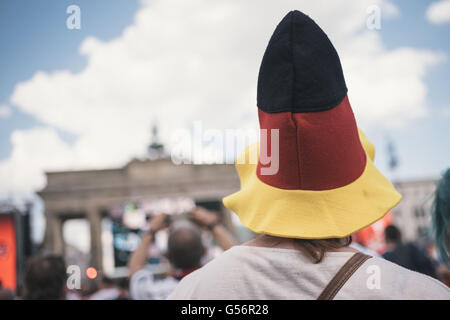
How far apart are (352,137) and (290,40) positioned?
34cm

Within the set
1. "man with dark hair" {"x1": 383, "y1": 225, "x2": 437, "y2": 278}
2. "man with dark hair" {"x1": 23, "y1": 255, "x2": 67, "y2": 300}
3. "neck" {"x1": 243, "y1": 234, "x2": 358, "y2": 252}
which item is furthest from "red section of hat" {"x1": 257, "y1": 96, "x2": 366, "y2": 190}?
"man with dark hair" {"x1": 383, "y1": 225, "x2": 437, "y2": 278}

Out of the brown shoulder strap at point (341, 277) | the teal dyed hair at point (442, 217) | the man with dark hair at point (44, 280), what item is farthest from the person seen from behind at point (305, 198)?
the man with dark hair at point (44, 280)

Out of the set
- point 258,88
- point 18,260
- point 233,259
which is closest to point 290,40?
point 258,88

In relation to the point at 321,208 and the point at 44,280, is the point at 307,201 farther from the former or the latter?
the point at 44,280

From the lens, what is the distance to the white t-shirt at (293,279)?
104cm

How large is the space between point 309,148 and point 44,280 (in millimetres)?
2385

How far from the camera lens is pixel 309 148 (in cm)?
116

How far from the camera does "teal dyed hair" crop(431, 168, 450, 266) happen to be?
188 centimetres

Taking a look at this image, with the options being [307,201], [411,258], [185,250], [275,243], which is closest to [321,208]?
[307,201]

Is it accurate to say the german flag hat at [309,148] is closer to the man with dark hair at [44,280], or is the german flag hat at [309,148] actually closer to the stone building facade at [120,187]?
the man with dark hair at [44,280]

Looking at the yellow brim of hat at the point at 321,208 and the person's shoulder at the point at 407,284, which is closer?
the person's shoulder at the point at 407,284

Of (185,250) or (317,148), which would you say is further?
(185,250)
